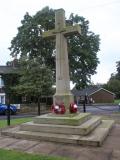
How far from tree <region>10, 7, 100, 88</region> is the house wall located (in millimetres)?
28314

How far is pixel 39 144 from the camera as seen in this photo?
7.55 m

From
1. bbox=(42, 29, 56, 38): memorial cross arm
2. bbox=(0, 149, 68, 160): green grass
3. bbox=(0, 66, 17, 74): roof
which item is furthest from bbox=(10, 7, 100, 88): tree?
bbox=(0, 149, 68, 160): green grass

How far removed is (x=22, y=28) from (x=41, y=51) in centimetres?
550

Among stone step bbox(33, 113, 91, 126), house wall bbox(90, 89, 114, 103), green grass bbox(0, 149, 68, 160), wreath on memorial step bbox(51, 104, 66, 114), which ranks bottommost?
green grass bbox(0, 149, 68, 160)

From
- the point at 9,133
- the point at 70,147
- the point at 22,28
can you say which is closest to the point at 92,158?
the point at 70,147

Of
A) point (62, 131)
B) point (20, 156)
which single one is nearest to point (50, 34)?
point (62, 131)

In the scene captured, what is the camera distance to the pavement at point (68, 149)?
21.0ft

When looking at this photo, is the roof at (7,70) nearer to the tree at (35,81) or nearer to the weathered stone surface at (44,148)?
the tree at (35,81)

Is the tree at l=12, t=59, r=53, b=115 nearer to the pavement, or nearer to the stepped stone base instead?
the stepped stone base

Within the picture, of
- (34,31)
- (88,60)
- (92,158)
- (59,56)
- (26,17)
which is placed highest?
(26,17)

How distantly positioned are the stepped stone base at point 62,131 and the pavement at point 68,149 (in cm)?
22

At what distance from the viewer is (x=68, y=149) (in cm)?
702

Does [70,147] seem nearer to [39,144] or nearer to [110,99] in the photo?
[39,144]

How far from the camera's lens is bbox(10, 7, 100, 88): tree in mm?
39406
